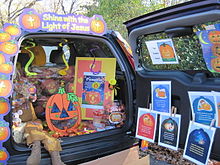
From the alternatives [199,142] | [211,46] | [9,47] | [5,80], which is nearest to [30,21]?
[9,47]

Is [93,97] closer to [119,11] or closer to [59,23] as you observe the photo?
[59,23]

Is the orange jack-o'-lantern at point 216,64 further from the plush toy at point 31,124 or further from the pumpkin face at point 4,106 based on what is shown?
the pumpkin face at point 4,106

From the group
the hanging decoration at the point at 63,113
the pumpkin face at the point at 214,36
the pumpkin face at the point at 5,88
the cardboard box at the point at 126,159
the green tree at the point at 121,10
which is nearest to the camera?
the pumpkin face at the point at 214,36

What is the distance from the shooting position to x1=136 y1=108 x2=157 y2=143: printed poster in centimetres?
178

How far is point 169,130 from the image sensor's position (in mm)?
1668

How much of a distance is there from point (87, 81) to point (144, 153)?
3.72 ft

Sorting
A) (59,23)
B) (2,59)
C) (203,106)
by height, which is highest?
(59,23)

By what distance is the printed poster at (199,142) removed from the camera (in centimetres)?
140

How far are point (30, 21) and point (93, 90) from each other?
1219 millimetres

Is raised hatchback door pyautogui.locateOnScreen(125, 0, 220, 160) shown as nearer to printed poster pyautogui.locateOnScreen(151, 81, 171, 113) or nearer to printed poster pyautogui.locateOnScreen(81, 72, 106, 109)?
printed poster pyautogui.locateOnScreen(151, 81, 171, 113)

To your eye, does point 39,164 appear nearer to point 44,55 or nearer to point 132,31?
point 132,31

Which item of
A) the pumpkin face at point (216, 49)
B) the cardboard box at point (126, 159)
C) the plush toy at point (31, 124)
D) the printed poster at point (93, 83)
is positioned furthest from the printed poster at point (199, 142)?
the printed poster at point (93, 83)

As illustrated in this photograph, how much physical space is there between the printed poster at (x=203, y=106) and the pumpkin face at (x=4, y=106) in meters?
1.27

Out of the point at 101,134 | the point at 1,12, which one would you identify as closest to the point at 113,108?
the point at 101,134
